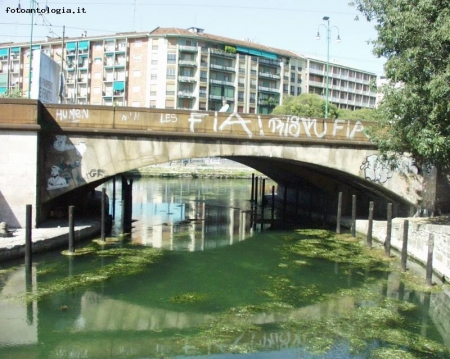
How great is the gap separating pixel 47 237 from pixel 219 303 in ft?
27.9

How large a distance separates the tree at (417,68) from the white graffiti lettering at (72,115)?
1267 cm

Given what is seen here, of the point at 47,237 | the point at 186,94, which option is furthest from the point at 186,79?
the point at 47,237

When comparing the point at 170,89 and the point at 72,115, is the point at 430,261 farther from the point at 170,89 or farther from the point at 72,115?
the point at 170,89

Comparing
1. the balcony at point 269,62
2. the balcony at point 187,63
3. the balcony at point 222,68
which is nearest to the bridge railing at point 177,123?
the balcony at point 187,63

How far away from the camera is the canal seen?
1191 centimetres

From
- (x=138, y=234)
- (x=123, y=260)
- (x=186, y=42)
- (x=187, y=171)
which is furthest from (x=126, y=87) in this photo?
(x=123, y=260)

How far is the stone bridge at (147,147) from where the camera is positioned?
21.0 m

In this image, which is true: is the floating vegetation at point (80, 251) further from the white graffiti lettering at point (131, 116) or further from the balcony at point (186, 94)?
the balcony at point (186, 94)

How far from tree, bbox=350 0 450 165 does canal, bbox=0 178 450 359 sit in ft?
17.9

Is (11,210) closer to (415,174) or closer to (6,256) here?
(6,256)

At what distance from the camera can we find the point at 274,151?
24.7 meters

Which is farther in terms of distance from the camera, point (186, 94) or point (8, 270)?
point (186, 94)

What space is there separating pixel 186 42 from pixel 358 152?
60.3m

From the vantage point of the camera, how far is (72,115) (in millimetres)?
22453
